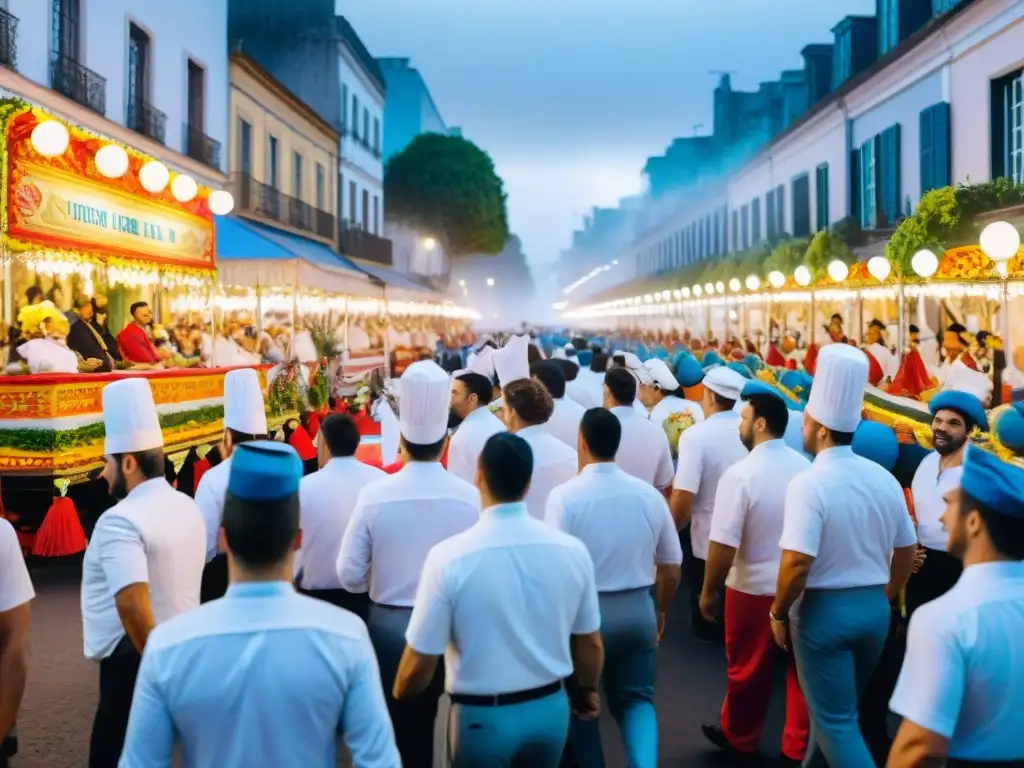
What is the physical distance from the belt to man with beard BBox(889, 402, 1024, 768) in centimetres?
109

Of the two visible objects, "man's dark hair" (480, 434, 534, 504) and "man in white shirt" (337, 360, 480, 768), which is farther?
"man in white shirt" (337, 360, 480, 768)

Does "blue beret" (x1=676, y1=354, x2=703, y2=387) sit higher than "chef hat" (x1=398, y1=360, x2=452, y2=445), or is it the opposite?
"blue beret" (x1=676, y1=354, x2=703, y2=387)

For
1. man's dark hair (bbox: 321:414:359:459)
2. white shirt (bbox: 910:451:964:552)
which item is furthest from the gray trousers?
man's dark hair (bbox: 321:414:359:459)

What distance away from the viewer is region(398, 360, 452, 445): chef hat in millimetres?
4500

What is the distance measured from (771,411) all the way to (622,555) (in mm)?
1229

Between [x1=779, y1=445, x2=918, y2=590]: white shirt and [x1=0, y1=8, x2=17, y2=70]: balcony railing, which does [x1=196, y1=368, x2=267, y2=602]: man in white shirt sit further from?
[x1=0, y1=8, x2=17, y2=70]: balcony railing

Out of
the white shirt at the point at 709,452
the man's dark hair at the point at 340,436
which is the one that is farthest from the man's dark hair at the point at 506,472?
the white shirt at the point at 709,452

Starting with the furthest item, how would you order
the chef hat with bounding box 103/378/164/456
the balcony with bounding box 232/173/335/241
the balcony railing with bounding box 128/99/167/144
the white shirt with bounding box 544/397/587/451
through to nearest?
the balcony with bounding box 232/173/335/241 → the balcony railing with bounding box 128/99/167/144 → the white shirt with bounding box 544/397/587/451 → the chef hat with bounding box 103/378/164/456

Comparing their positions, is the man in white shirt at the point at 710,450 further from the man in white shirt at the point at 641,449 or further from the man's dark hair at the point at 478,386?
the man's dark hair at the point at 478,386

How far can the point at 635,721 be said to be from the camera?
4527mm

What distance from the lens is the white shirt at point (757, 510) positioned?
16.9 feet

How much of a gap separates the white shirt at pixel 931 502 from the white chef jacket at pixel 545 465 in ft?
5.93

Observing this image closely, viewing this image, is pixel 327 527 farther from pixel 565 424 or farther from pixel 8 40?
pixel 8 40

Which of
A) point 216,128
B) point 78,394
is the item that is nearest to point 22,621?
A: point 78,394
